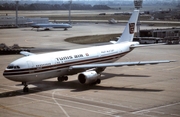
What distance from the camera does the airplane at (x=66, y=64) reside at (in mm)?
44000

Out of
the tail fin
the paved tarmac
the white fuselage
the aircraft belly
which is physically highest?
the tail fin

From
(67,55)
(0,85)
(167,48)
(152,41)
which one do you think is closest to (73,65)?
(67,55)

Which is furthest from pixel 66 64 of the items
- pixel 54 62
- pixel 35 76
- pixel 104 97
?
pixel 104 97

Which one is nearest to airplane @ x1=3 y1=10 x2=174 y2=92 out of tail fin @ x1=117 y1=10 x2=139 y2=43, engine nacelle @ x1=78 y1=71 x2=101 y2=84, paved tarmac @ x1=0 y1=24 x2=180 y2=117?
engine nacelle @ x1=78 y1=71 x2=101 y2=84

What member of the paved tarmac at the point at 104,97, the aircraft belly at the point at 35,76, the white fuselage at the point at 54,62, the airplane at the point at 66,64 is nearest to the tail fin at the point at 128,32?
the airplane at the point at 66,64

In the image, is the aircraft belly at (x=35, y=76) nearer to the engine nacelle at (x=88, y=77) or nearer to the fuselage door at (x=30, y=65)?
the fuselage door at (x=30, y=65)

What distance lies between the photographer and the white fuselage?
43.8m

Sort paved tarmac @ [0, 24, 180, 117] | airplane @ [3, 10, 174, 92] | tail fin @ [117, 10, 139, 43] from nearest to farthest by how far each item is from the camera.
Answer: paved tarmac @ [0, 24, 180, 117] → airplane @ [3, 10, 174, 92] → tail fin @ [117, 10, 139, 43]

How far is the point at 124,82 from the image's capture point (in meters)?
51.2

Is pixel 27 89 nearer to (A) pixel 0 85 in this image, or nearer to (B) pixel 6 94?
(B) pixel 6 94

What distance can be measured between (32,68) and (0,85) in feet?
26.0

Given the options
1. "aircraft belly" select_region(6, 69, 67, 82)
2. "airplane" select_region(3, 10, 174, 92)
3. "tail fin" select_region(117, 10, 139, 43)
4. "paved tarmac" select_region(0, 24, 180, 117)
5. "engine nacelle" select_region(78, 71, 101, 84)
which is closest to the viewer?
"paved tarmac" select_region(0, 24, 180, 117)

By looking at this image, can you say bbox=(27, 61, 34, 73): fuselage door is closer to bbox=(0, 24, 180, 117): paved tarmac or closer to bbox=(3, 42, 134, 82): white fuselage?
bbox=(3, 42, 134, 82): white fuselage

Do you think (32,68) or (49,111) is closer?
(49,111)
